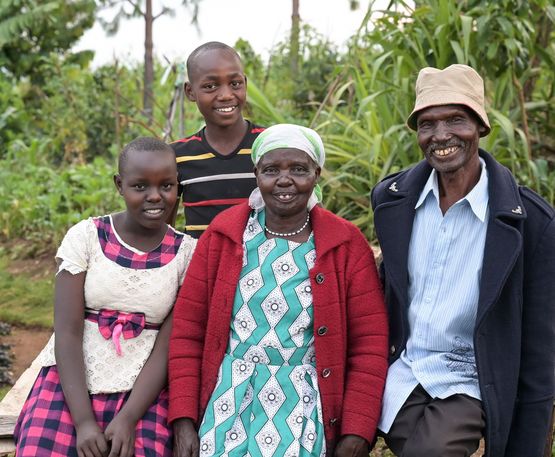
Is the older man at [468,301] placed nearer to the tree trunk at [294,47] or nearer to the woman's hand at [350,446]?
the woman's hand at [350,446]

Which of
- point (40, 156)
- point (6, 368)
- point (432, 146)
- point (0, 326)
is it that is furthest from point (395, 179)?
point (40, 156)

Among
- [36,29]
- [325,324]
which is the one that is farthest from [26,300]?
[36,29]

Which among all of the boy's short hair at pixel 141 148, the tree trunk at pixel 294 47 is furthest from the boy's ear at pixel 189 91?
the tree trunk at pixel 294 47

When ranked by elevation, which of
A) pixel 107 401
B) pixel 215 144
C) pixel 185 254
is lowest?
pixel 107 401

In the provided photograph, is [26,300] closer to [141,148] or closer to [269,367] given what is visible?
[141,148]

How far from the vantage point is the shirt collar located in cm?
242

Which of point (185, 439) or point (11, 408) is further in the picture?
point (11, 408)

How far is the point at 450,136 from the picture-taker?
2.38m

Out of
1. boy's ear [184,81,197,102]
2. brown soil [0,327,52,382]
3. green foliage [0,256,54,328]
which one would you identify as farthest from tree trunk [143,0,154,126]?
boy's ear [184,81,197,102]

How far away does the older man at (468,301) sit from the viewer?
7.67ft

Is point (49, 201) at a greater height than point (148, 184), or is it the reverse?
point (49, 201)

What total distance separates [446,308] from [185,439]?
93 cm

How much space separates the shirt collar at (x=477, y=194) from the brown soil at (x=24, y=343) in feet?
9.76

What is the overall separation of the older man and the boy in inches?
30.8
